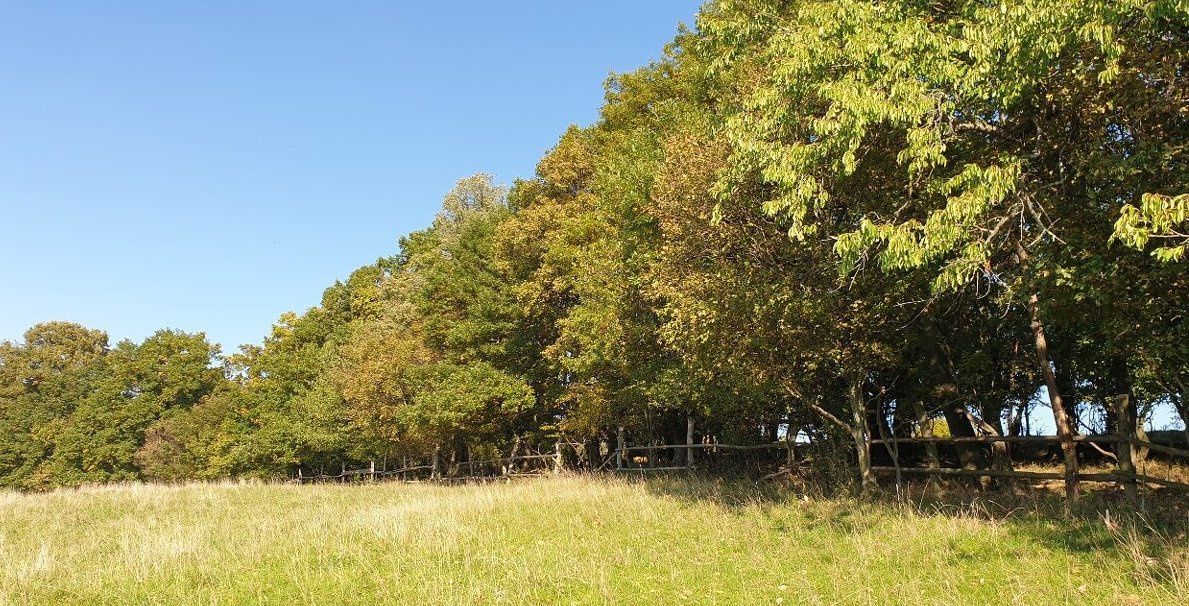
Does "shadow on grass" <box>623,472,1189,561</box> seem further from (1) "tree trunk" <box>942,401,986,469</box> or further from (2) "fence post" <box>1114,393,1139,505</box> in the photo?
(1) "tree trunk" <box>942,401,986,469</box>

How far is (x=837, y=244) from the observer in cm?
855

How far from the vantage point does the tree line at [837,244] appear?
8.45 m

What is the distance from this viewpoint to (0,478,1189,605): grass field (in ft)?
25.8

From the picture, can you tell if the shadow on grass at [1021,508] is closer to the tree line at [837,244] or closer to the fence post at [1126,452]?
the fence post at [1126,452]

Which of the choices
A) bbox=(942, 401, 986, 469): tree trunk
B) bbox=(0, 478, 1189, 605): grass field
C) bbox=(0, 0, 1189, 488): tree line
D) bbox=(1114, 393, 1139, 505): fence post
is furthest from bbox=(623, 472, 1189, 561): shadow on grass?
bbox=(0, 0, 1189, 488): tree line

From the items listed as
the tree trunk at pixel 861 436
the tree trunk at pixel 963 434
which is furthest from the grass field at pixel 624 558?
the tree trunk at pixel 963 434

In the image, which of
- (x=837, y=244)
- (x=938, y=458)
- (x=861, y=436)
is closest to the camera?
(x=837, y=244)

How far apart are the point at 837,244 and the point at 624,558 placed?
553cm

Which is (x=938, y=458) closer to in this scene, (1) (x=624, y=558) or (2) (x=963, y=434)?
(2) (x=963, y=434)

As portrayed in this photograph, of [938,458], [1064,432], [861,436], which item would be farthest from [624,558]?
[938,458]


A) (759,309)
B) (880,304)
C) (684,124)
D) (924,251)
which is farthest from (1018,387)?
(924,251)

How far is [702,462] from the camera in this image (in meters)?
25.4

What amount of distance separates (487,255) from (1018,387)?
21712 millimetres

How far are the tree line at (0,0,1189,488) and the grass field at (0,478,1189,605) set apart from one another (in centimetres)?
334
